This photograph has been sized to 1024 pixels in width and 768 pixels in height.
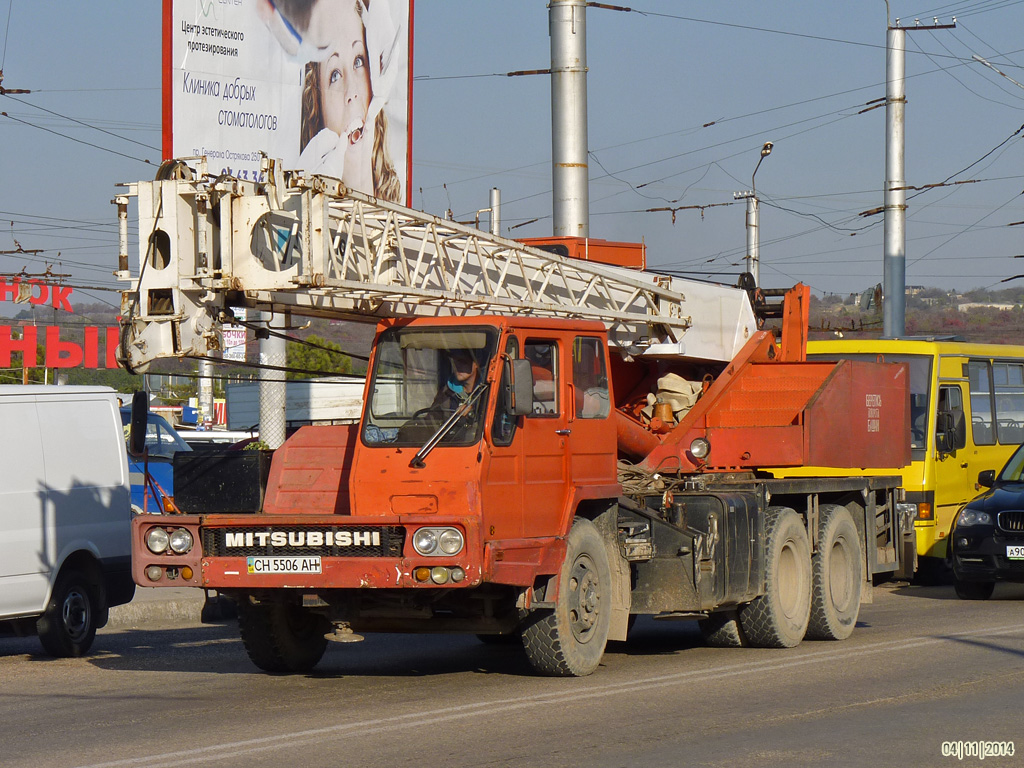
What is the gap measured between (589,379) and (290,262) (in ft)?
7.82

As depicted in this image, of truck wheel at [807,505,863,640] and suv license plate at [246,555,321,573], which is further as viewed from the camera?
truck wheel at [807,505,863,640]

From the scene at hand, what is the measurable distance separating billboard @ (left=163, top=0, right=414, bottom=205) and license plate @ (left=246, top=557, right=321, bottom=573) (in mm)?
7610

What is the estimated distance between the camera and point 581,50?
21.9m

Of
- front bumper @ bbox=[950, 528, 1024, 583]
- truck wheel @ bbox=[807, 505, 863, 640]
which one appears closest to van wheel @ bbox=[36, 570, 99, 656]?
truck wheel @ bbox=[807, 505, 863, 640]

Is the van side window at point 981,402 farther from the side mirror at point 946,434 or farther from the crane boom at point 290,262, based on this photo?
the crane boom at point 290,262

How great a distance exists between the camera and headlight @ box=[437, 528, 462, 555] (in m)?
9.00

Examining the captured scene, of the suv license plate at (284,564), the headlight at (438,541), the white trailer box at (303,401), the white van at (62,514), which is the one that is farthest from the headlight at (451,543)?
the white trailer box at (303,401)

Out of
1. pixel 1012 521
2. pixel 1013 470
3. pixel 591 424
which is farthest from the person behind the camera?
pixel 1013 470

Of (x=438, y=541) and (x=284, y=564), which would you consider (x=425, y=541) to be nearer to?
(x=438, y=541)

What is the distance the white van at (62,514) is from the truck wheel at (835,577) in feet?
20.9

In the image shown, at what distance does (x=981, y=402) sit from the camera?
2036cm

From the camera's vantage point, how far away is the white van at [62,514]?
12.0 metres
